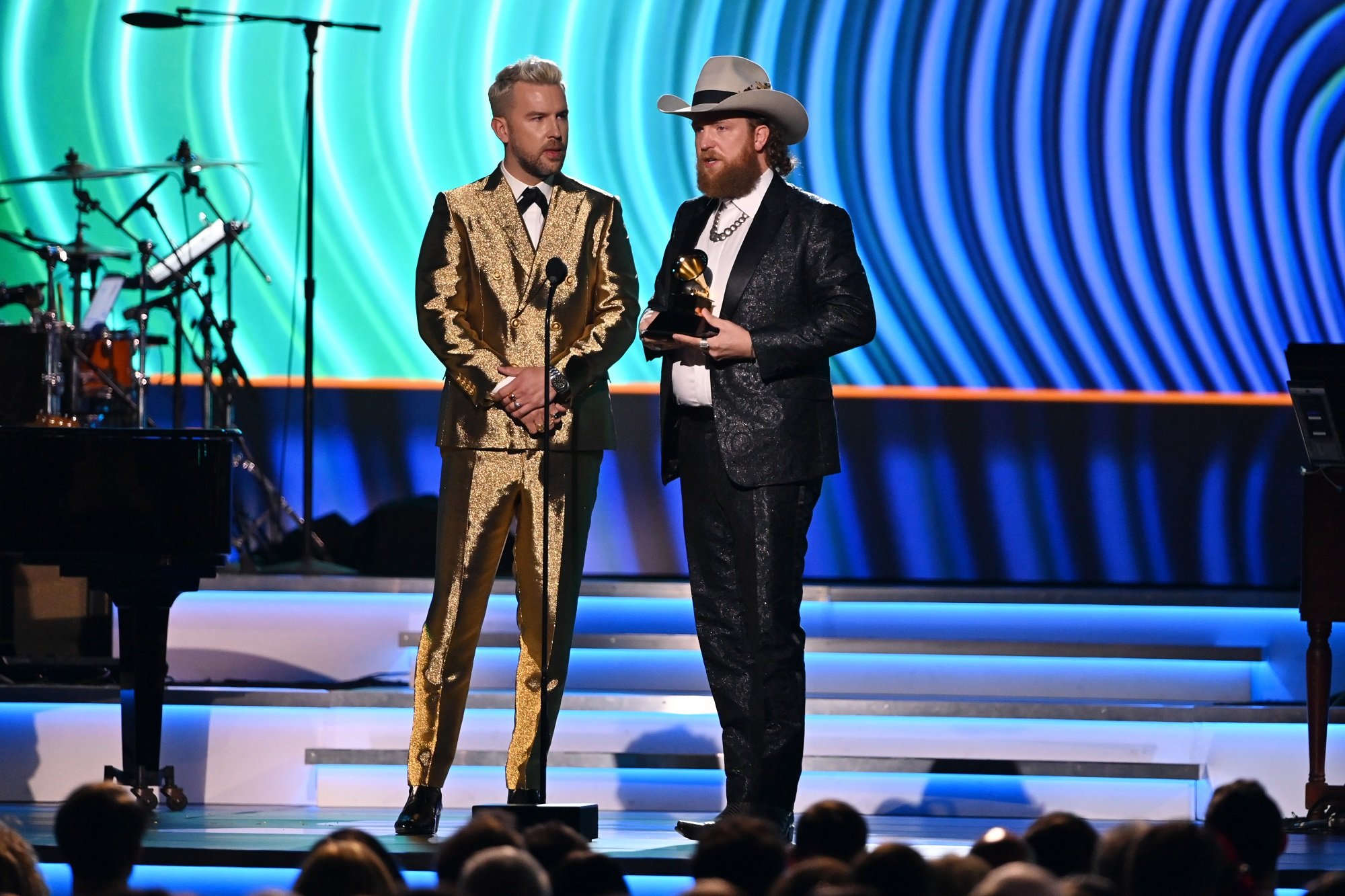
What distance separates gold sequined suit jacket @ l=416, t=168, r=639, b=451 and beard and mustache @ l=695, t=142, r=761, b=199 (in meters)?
0.42

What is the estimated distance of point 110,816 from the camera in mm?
2523

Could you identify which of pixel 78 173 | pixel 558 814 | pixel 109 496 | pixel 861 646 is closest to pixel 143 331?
pixel 78 173

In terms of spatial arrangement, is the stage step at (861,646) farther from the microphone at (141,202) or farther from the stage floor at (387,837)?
the microphone at (141,202)

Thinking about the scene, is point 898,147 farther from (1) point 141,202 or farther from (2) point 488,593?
(2) point 488,593

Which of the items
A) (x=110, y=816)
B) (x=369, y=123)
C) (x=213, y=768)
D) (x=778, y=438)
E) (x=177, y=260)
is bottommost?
(x=213, y=768)

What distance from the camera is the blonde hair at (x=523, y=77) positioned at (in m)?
4.22

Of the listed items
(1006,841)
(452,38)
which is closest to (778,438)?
(1006,841)

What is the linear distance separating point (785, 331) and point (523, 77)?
0.92 m

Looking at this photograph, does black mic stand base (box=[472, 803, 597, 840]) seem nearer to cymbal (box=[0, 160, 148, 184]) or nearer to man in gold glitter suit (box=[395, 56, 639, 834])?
man in gold glitter suit (box=[395, 56, 639, 834])

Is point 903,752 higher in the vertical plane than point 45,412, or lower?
lower

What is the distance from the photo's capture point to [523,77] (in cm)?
422

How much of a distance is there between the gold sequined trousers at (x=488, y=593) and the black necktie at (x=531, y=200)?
0.61 m

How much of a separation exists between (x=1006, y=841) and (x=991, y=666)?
3410 millimetres

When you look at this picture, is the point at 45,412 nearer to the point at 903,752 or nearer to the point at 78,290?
the point at 78,290
